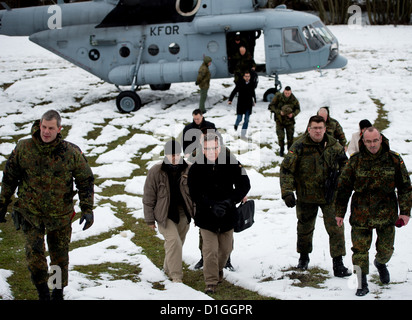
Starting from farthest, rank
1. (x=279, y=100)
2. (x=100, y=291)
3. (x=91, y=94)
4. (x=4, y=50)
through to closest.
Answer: (x=4, y=50) → (x=91, y=94) → (x=279, y=100) → (x=100, y=291)

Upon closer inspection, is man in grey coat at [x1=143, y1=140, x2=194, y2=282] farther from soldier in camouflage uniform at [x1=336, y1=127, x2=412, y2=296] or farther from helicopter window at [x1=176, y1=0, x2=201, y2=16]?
helicopter window at [x1=176, y1=0, x2=201, y2=16]

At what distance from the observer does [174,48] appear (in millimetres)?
16000

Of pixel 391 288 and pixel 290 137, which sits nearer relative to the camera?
pixel 391 288

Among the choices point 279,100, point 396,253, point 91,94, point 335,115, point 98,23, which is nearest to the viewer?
point 396,253

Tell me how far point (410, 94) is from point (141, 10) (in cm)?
930

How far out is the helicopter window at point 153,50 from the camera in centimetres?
1609

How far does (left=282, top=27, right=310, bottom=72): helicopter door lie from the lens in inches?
612

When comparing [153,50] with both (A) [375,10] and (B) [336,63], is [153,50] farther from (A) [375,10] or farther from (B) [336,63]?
(A) [375,10]

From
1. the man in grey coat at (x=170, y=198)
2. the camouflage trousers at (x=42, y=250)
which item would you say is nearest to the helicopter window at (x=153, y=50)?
the man in grey coat at (x=170, y=198)

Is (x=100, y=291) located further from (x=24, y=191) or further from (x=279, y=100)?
(x=279, y=100)

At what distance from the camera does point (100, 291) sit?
18.2 ft

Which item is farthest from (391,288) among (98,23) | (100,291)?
(98,23)

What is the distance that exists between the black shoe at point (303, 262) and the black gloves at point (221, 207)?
1451 mm

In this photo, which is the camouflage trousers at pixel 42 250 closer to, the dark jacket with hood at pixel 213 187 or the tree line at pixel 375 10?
the dark jacket with hood at pixel 213 187
